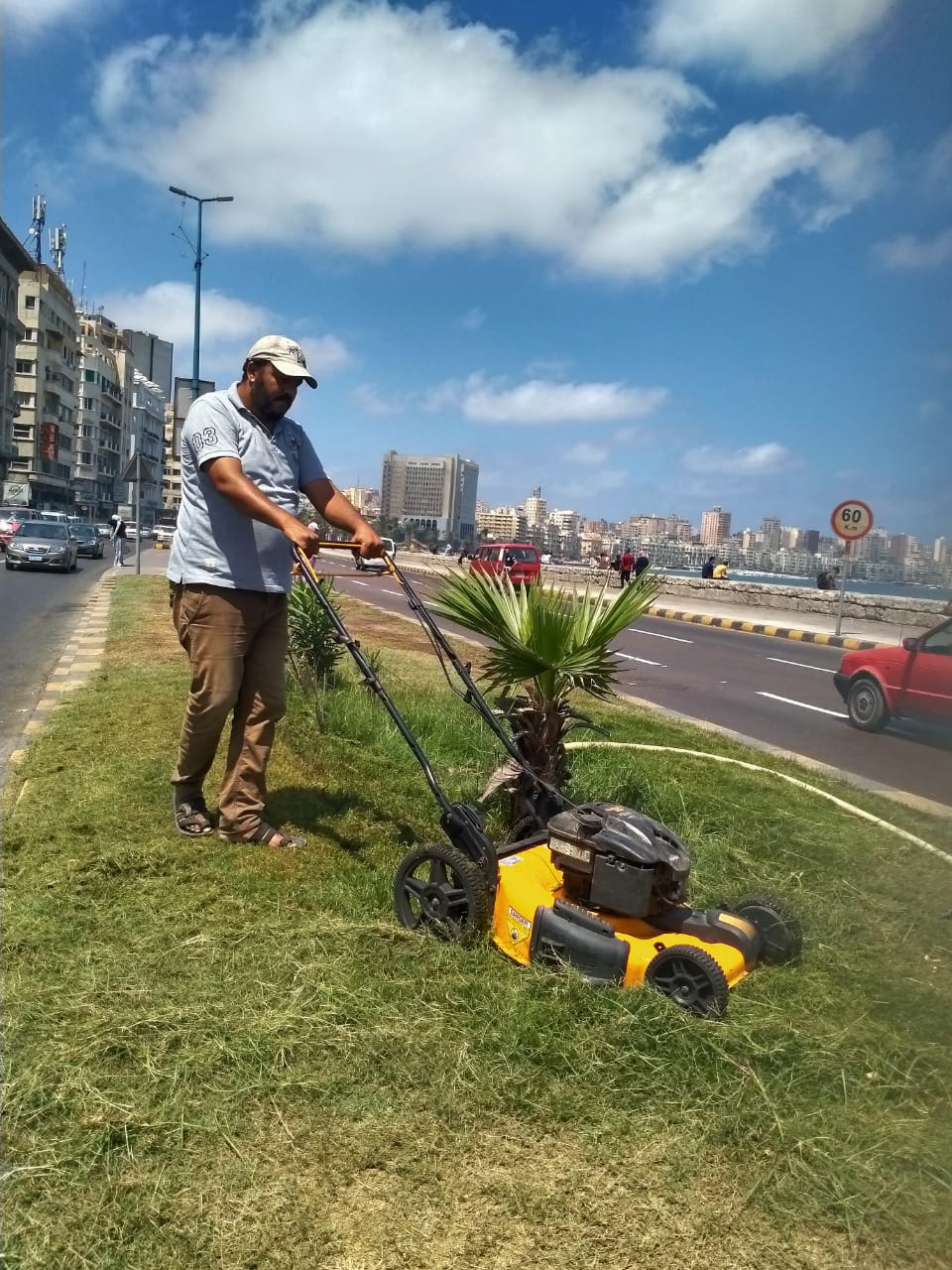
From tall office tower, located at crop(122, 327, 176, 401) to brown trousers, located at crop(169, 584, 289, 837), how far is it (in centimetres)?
13897

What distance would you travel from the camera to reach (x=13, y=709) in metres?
7.07

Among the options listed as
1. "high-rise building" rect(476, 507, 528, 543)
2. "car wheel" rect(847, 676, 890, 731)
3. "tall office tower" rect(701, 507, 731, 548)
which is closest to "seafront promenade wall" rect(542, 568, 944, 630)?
"tall office tower" rect(701, 507, 731, 548)

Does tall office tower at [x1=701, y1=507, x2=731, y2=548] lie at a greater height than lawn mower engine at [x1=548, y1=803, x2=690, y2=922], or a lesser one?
greater

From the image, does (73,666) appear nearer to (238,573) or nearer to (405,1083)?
(238,573)

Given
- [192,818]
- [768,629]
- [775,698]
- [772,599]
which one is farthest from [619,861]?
[772,599]

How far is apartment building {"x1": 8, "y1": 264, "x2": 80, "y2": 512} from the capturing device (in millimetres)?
87812

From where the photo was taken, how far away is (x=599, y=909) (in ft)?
9.78

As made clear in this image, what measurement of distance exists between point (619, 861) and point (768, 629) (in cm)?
2036

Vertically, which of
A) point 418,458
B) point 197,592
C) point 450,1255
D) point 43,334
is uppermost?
point 43,334

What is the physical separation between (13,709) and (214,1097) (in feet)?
18.6

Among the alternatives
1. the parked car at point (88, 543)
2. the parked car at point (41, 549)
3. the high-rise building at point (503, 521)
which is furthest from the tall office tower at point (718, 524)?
the high-rise building at point (503, 521)

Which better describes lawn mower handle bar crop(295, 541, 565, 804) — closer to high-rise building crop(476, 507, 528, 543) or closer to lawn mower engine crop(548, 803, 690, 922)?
lawn mower engine crop(548, 803, 690, 922)

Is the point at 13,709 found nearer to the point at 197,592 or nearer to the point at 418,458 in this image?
the point at 197,592

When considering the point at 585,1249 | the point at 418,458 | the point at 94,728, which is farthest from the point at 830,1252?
the point at 418,458
